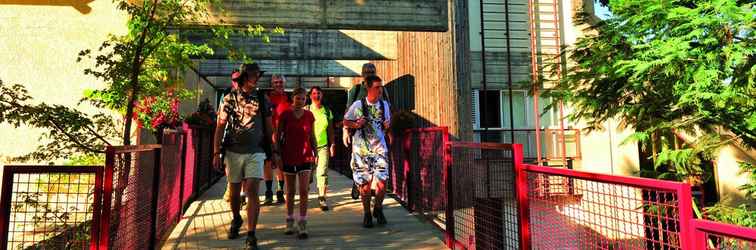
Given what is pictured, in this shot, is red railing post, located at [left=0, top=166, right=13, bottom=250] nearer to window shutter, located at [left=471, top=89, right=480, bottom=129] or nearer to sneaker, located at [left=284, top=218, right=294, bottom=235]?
sneaker, located at [left=284, top=218, right=294, bottom=235]

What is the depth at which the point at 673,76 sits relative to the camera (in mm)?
6070

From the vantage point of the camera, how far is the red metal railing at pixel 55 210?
2.66 m

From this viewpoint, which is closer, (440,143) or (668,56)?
(440,143)

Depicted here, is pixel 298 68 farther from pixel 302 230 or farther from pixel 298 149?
pixel 302 230

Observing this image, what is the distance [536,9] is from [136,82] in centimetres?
1190

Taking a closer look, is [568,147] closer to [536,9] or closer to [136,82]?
[536,9]

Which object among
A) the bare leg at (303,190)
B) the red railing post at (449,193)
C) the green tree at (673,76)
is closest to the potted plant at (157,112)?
the bare leg at (303,190)

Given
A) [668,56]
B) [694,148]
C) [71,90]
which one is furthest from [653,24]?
[71,90]

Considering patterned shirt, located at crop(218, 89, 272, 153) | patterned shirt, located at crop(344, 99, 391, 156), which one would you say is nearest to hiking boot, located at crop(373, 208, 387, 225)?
patterned shirt, located at crop(344, 99, 391, 156)

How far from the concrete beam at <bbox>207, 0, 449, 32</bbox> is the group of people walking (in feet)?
5.46

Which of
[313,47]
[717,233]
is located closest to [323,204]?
[313,47]

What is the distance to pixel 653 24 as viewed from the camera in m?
6.46

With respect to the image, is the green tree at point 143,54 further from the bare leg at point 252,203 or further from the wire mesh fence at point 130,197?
the bare leg at point 252,203

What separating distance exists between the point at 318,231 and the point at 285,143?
1042mm
